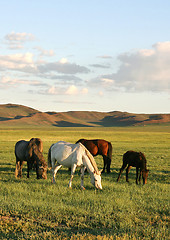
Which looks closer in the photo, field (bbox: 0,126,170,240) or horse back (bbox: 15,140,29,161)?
field (bbox: 0,126,170,240)

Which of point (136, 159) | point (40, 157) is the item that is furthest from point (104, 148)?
point (40, 157)

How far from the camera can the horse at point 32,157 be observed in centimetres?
1344

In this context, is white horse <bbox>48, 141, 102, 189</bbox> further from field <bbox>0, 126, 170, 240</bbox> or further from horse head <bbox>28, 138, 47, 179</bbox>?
horse head <bbox>28, 138, 47, 179</bbox>

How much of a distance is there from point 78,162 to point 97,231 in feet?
15.9

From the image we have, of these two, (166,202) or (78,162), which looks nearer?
(166,202)

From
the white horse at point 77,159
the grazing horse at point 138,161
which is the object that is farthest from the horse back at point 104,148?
the white horse at point 77,159

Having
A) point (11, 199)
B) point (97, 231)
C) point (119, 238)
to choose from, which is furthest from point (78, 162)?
point (119, 238)

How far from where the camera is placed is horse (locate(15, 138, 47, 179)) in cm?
1344


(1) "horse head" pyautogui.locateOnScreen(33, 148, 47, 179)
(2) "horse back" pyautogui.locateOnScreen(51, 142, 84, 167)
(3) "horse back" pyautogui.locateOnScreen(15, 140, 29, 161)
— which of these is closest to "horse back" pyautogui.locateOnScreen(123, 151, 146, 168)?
(2) "horse back" pyautogui.locateOnScreen(51, 142, 84, 167)

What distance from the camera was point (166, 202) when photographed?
929cm

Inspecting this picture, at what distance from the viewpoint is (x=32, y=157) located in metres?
14.0

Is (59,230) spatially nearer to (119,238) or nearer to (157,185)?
(119,238)

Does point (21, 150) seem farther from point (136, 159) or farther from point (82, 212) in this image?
point (82, 212)

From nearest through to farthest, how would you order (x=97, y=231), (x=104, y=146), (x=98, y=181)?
(x=97, y=231)
(x=98, y=181)
(x=104, y=146)
